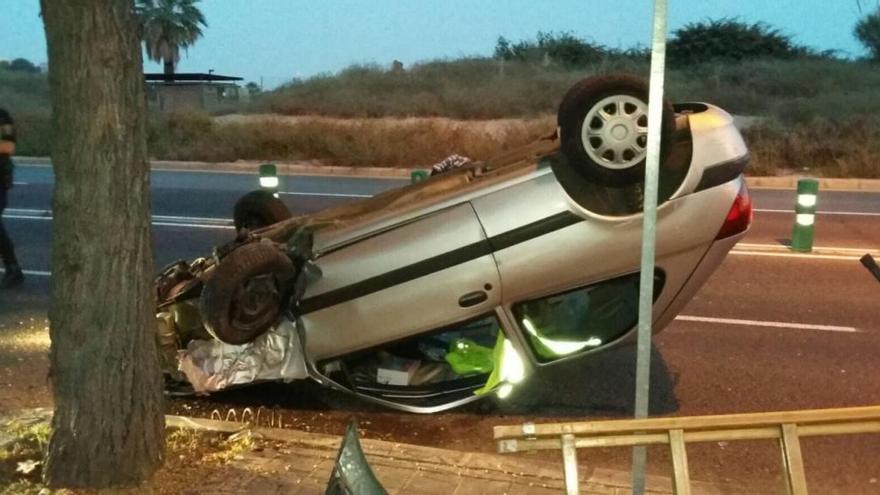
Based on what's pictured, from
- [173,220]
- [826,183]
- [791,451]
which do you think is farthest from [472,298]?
[826,183]

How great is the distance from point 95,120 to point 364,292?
1672 millimetres

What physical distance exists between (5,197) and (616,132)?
6.60 metres

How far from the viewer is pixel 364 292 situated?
482cm

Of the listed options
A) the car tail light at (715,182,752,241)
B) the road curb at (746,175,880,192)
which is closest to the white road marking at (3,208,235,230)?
the car tail light at (715,182,752,241)

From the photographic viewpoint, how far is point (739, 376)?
610cm

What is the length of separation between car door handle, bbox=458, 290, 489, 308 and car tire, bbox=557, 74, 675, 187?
796mm

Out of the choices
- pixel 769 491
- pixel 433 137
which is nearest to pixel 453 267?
pixel 769 491

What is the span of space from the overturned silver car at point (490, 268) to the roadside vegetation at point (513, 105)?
15.8 metres

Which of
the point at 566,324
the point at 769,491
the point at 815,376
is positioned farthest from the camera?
the point at 815,376

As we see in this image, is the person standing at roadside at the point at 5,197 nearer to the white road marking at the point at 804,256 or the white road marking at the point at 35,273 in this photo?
the white road marking at the point at 35,273

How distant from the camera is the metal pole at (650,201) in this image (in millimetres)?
3016

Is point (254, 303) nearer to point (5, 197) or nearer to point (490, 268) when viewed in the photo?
point (490, 268)

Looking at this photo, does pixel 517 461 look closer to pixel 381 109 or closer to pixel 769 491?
pixel 769 491

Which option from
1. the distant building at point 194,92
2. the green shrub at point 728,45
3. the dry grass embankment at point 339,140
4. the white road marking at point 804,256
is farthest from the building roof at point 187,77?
the white road marking at point 804,256
